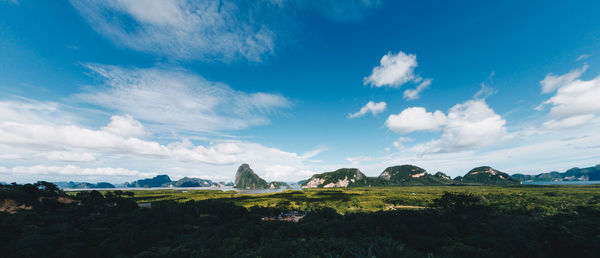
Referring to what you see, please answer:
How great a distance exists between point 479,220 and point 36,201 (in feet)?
307

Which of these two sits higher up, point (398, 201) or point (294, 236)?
point (294, 236)

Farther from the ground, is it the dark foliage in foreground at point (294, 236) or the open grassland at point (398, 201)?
the dark foliage in foreground at point (294, 236)

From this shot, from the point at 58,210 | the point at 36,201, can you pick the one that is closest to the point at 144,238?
the point at 58,210

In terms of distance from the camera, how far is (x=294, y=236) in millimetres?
33094

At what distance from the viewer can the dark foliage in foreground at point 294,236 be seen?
24188 millimetres

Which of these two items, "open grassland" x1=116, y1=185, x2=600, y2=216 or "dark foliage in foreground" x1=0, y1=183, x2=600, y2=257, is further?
"open grassland" x1=116, y1=185, x2=600, y2=216

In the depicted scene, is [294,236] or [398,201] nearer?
[294,236]

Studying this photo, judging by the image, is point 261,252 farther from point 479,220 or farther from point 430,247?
point 479,220

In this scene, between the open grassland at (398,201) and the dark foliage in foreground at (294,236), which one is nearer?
the dark foliage in foreground at (294,236)

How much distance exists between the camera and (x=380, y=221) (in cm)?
3969

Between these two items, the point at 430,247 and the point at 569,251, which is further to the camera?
the point at 430,247

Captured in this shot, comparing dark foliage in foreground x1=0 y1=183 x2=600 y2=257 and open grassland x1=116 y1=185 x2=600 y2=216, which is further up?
dark foliage in foreground x1=0 y1=183 x2=600 y2=257

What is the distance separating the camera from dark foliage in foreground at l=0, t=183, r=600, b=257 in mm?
24188

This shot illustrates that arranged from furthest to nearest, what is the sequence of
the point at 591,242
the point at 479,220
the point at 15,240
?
the point at 479,220 < the point at 15,240 < the point at 591,242
